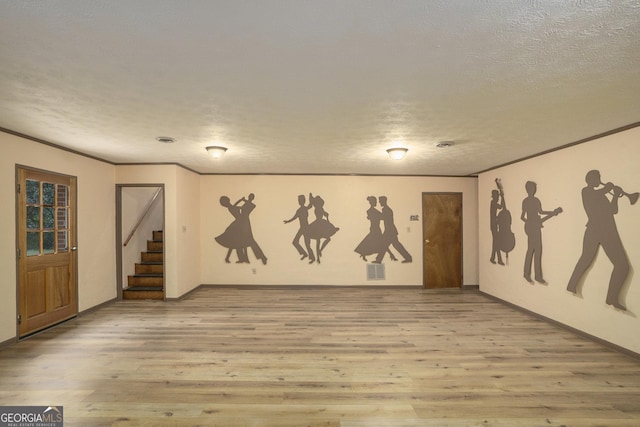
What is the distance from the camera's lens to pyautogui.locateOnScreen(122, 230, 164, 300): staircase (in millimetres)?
5707

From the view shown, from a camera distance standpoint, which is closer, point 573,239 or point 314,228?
point 573,239

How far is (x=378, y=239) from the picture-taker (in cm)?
664

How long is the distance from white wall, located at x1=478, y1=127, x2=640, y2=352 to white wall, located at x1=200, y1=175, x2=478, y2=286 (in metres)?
2.12

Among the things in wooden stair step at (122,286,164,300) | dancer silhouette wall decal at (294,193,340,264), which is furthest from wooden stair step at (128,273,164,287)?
dancer silhouette wall decal at (294,193,340,264)

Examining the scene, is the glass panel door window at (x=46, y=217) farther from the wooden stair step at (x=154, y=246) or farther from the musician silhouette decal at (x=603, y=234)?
the musician silhouette decal at (x=603, y=234)

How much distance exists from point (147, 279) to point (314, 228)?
352cm

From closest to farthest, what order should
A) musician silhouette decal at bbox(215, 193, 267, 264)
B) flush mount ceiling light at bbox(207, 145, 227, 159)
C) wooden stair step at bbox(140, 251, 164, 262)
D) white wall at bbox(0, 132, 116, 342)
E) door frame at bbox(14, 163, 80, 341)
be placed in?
1. white wall at bbox(0, 132, 116, 342)
2. door frame at bbox(14, 163, 80, 341)
3. flush mount ceiling light at bbox(207, 145, 227, 159)
4. wooden stair step at bbox(140, 251, 164, 262)
5. musician silhouette decal at bbox(215, 193, 267, 264)

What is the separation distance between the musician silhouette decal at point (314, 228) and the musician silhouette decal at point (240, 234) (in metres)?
0.84

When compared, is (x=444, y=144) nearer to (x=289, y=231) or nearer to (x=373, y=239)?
(x=373, y=239)

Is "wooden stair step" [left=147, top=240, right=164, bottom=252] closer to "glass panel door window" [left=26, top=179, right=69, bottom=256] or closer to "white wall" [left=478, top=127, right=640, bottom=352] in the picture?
"glass panel door window" [left=26, top=179, right=69, bottom=256]

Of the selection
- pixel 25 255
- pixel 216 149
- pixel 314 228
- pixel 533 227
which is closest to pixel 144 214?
pixel 25 255

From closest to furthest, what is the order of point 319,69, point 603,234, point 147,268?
point 319,69 < point 603,234 < point 147,268

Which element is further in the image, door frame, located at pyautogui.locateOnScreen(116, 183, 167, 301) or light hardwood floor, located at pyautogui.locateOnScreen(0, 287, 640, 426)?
door frame, located at pyautogui.locateOnScreen(116, 183, 167, 301)

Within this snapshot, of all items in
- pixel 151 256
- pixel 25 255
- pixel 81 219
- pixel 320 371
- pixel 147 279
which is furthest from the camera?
pixel 151 256
